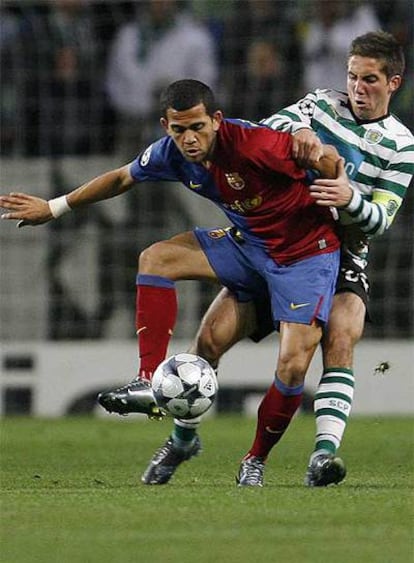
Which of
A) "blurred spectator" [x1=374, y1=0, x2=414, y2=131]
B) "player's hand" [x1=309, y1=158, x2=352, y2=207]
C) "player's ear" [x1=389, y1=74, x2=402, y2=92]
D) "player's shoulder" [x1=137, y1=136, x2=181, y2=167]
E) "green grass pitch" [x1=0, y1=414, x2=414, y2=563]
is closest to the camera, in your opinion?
"green grass pitch" [x1=0, y1=414, x2=414, y2=563]

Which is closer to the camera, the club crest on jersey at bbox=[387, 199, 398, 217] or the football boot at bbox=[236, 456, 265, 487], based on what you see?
the football boot at bbox=[236, 456, 265, 487]

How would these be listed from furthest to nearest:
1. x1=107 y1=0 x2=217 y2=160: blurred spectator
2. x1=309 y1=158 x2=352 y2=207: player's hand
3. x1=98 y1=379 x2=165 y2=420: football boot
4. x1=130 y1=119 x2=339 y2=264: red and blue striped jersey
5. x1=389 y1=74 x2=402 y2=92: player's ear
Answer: x1=107 y1=0 x2=217 y2=160: blurred spectator, x1=389 y1=74 x2=402 y2=92: player's ear, x1=130 y1=119 x2=339 y2=264: red and blue striped jersey, x1=98 y1=379 x2=165 y2=420: football boot, x1=309 y1=158 x2=352 y2=207: player's hand

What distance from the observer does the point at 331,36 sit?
13141mm

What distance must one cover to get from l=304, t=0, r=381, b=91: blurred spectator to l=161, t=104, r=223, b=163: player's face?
6.10m

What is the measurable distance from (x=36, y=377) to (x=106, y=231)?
4.48 feet

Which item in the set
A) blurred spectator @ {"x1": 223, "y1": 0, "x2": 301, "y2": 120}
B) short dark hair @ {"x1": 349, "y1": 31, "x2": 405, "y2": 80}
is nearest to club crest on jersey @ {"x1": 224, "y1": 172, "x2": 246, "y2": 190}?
short dark hair @ {"x1": 349, "y1": 31, "x2": 405, "y2": 80}

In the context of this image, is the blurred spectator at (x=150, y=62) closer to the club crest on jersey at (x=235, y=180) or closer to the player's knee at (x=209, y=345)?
the player's knee at (x=209, y=345)

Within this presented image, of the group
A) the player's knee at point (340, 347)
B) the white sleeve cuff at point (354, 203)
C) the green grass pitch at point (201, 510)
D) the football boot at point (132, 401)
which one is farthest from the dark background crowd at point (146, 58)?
the football boot at point (132, 401)

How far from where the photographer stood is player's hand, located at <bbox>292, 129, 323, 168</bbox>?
6.90 metres

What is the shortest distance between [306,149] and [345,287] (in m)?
0.76

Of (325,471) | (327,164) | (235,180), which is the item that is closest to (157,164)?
(235,180)

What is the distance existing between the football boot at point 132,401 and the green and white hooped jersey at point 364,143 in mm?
1195

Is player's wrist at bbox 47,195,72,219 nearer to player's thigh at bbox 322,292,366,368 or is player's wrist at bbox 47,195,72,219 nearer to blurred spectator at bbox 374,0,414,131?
player's thigh at bbox 322,292,366,368

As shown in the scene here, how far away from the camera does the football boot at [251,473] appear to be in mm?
7039
